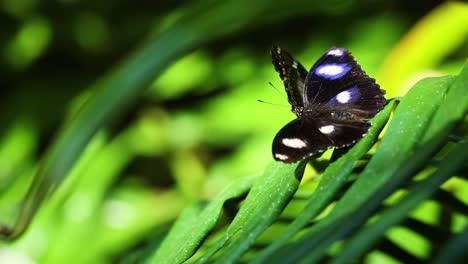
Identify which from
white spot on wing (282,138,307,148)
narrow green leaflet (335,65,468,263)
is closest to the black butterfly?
white spot on wing (282,138,307,148)

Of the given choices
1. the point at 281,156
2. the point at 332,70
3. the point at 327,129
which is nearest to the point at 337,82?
the point at 332,70

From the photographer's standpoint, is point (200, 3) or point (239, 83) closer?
point (200, 3)

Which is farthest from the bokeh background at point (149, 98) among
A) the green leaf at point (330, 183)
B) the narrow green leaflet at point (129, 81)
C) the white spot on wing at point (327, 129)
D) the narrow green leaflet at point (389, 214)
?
the narrow green leaflet at point (389, 214)

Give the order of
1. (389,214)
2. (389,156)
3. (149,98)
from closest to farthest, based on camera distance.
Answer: (389,214)
(389,156)
(149,98)

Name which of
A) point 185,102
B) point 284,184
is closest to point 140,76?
point 284,184

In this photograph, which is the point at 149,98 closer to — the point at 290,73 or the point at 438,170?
the point at 290,73

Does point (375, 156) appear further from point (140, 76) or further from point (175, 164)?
point (175, 164)

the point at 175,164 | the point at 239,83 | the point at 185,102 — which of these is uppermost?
the point at 239,83
